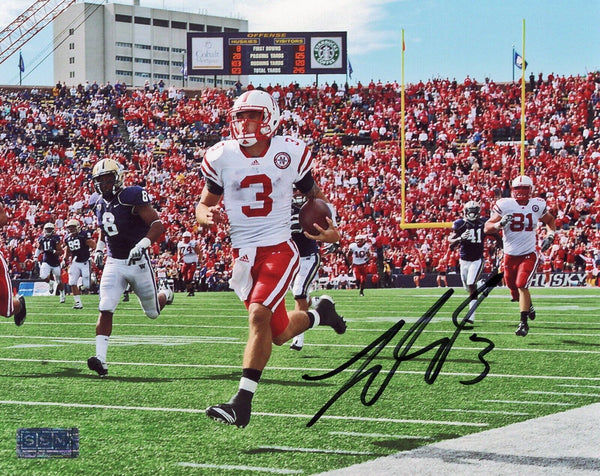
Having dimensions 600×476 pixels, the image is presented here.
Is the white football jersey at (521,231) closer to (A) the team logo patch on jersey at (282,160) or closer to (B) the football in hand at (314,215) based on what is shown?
(B) the football in hand at (314,215)

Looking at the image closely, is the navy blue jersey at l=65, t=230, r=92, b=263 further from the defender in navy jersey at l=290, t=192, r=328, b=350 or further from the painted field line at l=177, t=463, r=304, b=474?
the painted field line at l=177, t=463, r=304, b=474

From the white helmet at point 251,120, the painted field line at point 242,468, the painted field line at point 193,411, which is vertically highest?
the white helmet at point 251,120

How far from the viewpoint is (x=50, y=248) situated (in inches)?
663

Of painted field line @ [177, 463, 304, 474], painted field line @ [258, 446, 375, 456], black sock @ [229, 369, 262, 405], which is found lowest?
painted field line @ [258, 446, 375, 456]

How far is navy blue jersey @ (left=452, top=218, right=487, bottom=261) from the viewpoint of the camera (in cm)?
1192

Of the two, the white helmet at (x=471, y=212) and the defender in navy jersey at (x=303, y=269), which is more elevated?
the white helmet at (x=471, y=212)

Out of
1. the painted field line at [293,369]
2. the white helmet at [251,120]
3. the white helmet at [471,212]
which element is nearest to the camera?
the white helmet at [251,120]

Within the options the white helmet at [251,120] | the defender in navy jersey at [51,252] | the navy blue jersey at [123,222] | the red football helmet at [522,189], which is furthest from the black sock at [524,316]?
the defender in navy jersey at [51,252]

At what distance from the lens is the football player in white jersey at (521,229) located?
9.45 metres

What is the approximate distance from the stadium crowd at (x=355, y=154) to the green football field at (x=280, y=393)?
11.6m

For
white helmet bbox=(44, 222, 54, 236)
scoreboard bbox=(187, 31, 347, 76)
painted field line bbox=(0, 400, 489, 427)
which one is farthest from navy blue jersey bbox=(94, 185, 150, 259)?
scoreboard bbox=(187, 31, 347, 76)

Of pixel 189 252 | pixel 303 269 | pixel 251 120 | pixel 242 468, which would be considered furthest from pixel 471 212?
pixel 189 252

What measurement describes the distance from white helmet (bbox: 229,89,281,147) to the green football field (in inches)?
42.7

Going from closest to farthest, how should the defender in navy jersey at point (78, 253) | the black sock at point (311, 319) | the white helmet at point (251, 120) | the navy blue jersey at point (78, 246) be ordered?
1. the white helmet at point (251, 120)
2. the black sock at point (311, 319)
3. the defender in navy jersey at point (78, 253)
4. the navy blue jersey at point (78, 246)
